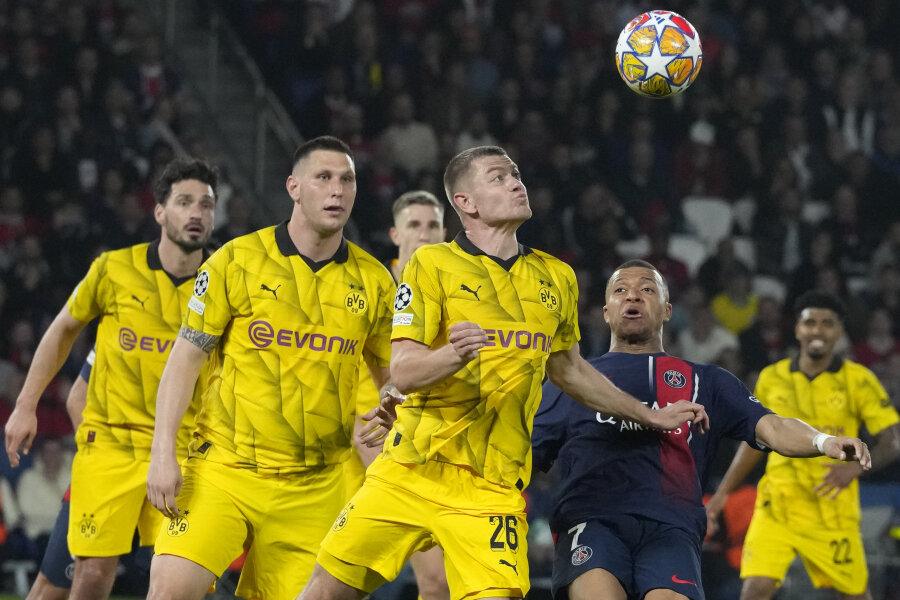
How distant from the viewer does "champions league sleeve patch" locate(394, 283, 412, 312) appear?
4785mm

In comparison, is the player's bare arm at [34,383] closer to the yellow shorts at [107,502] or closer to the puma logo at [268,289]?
the yellow shorts at [107,502]

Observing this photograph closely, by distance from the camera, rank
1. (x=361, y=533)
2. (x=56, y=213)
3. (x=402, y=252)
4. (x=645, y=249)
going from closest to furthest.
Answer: (x=361, y=533), (x=402, y=252), (x=56, y=213), (x=645, y=249)

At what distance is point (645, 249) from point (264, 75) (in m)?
4.43

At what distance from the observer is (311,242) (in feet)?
17.6

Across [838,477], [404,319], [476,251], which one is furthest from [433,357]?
[838,477]

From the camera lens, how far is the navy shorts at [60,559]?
661cm

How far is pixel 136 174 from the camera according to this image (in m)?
12.0

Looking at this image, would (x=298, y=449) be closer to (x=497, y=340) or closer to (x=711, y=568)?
(x=497, y=340)

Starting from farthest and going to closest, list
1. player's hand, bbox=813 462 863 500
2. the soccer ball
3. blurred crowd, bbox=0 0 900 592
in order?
1. blurred crowd, bbox=0 0 900 592
2. player's hand, bbox=813 462 863 500
3. the soccer ball

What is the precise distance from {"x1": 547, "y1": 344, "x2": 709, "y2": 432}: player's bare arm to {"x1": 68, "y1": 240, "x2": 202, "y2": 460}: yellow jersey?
205 centimetres

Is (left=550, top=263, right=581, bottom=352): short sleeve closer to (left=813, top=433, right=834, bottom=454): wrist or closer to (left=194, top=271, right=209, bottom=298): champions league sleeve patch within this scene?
(left=813, top=433, right=834, bottom=454): wrist

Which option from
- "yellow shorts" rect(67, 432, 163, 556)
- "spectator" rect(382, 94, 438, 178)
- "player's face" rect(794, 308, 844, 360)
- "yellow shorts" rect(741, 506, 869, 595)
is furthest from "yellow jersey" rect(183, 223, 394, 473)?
"spectator" rect(382, 94, 438, 178)

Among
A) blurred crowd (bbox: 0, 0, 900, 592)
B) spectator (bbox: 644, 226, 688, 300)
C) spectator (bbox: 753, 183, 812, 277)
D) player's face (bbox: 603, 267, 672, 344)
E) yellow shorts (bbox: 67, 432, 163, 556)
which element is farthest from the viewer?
spectator (bbox: 753, 183, 812, 277)

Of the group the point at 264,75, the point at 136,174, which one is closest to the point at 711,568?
the point at 136,174
